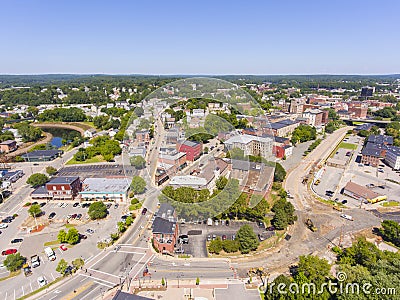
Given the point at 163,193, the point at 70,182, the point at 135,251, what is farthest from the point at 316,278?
the point at 70,182

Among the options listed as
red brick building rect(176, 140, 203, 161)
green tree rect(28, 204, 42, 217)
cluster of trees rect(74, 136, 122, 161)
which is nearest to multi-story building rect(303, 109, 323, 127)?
red brick building rect(176, 140, 203, 161)

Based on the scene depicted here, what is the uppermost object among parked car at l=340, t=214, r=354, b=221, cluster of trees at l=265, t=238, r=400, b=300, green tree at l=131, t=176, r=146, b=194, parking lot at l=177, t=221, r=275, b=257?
green tree at l=131, t=176, r=146, b=194

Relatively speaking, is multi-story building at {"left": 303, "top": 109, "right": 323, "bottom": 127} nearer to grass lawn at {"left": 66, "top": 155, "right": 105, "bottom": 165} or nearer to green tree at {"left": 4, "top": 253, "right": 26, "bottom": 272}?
grass lawn at {"left": 66, "top": 155, "right": 105, "bottom": 165}

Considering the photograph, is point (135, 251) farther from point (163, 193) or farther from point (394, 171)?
point (394, 171)

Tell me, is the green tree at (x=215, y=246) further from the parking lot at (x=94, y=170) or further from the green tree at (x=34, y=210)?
the parking lot at (x=94, y=170)

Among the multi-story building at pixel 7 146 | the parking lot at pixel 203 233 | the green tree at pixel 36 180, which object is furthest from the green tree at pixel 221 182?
the multi-story building at pixel 7 146

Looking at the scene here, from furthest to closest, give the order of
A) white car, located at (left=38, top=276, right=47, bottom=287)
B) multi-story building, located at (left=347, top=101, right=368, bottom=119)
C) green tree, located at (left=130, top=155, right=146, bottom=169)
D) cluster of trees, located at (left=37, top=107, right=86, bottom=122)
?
multi-story building, located at (left=347, top=101, right=368, bottom=119)
cluster of trees, located at (left=37, top=107, right=86, bottom=122)
green tree, located at (left=130, top=155, right=146, bottom=169)
white car, located at (left=38, top=276, right=47, bottom=287)
